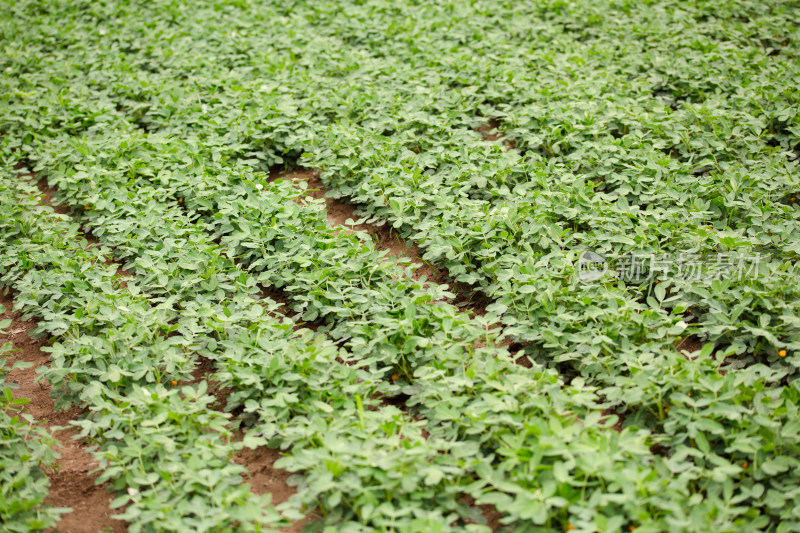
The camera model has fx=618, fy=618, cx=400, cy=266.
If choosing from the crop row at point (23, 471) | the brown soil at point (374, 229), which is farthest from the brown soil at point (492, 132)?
the crop row at point (23, 471)

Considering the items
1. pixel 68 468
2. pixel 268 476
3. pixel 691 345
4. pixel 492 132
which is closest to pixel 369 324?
pixel 268 476

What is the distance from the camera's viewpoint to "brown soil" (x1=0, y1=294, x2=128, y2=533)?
2.29 metres

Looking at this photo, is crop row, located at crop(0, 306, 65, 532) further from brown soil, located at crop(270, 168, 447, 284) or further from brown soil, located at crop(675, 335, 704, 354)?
brown soil, located at crop(675, 335, 704, 354)

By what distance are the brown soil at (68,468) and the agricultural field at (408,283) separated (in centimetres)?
1

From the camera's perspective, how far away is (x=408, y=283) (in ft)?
9.89

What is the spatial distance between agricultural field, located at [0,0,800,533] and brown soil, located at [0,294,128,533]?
0.01 metres

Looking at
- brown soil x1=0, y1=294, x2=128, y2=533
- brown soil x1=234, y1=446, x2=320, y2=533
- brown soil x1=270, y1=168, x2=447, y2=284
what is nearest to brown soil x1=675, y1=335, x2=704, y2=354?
brown soil x1=270, y1=168, x2=447, y2=284

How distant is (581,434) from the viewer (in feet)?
7.27

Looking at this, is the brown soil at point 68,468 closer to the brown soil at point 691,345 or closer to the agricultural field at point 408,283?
the agricultural field at point 408,283

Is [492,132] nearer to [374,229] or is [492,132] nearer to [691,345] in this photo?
[374,229]

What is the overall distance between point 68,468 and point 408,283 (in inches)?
64.7

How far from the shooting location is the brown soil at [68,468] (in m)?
2.29

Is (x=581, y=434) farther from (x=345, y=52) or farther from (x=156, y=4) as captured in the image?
(x=156, y=4)

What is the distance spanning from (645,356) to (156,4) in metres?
6.22
